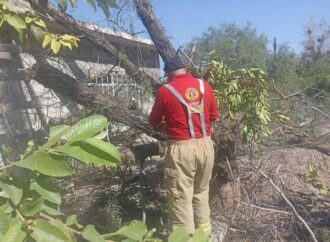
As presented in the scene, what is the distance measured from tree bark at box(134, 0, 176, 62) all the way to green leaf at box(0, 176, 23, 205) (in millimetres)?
4941

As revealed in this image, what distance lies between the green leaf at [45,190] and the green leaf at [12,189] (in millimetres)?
41

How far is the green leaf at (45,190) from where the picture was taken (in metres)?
1.50

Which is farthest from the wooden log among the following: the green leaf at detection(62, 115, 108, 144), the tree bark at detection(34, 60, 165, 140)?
the green leaf at detection(62, 115, 108, 144)

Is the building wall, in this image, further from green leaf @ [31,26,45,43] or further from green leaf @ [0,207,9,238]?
green leaf @ [0,207,9,238]

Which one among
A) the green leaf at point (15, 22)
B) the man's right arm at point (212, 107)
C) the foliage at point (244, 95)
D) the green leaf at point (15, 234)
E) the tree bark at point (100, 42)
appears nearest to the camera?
the green leaf at point (15, 234)

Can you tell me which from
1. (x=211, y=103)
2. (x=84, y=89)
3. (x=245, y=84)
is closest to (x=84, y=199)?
(x=84, y=89)

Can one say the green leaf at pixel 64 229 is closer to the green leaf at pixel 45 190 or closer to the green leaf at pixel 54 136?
the green leaf at pixel 45 190

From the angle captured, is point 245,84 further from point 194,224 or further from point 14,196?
point 14,196

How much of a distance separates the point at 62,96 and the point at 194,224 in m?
1.95

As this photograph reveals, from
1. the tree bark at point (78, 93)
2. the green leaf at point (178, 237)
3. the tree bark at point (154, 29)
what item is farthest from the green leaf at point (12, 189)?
the tree bark at point (154, 29)

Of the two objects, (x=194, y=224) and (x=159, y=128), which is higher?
(x=159, y=128)

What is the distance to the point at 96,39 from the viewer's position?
631cm

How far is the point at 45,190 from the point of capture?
5.02 feet

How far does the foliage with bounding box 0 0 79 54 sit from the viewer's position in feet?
7.04
